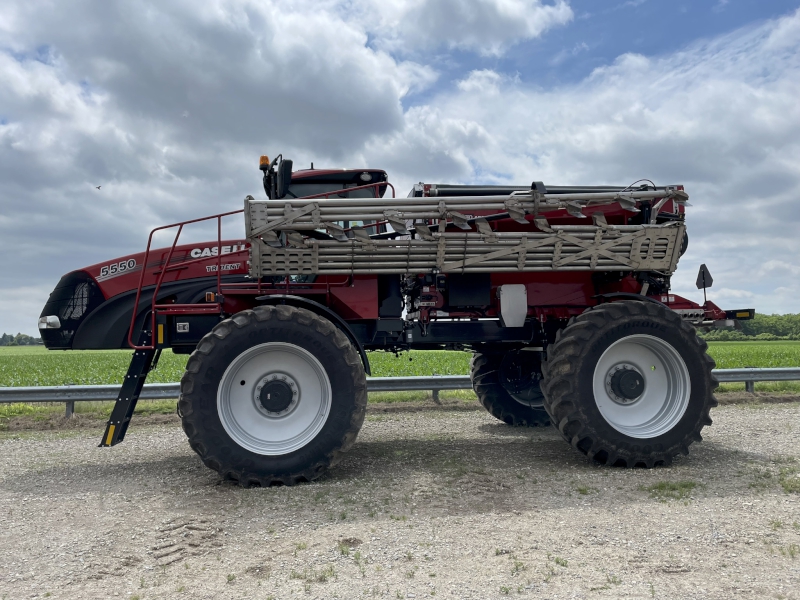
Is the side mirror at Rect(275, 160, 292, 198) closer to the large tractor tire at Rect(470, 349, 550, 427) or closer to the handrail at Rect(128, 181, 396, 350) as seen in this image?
the handrail at Rect(128, 181, 396, 350)

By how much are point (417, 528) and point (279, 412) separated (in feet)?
6.77

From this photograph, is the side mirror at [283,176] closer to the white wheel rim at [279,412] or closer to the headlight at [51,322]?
the white wheel rim at [279,412]

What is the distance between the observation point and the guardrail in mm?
9211

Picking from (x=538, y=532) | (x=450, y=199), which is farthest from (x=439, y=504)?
(x=450, y=199)

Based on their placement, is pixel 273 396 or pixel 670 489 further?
pixel 273 396

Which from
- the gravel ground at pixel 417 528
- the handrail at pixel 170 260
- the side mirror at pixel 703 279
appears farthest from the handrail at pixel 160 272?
the side mirror at pixel 703 279

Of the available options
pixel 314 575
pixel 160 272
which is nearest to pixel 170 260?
pixel 160 272

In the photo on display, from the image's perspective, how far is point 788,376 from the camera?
11039 mm

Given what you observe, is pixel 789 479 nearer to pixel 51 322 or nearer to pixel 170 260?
pixel 170 260

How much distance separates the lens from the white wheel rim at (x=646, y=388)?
20.5ft

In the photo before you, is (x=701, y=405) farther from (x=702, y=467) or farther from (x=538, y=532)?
(x=538, y=532)

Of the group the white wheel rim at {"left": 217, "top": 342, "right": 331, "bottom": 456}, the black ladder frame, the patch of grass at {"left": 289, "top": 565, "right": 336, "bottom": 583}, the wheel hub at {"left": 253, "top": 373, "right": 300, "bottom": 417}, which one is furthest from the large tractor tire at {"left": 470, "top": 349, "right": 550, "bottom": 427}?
the patch of grass at {"left": 289, "top": 565, "right": 336, "bottom": 583}

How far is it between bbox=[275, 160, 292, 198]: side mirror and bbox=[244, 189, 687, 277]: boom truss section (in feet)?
1.85

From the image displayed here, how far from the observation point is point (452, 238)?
593 cm
